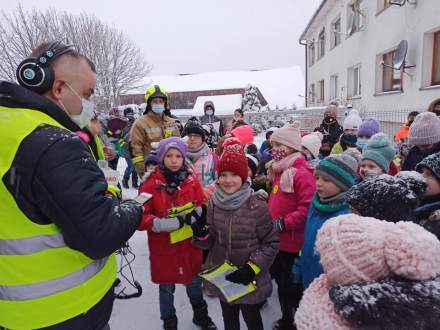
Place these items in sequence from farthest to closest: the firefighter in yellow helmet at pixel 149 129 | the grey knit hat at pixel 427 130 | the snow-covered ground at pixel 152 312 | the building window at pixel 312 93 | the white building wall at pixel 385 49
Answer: the building window at pixel 312 93, the white building wall at pixel 385 49, the firefighter in yellow helmet at pixel 149 129, the grey knit hat at pixel 427 130, the snow-covered ground at pixel 152 312


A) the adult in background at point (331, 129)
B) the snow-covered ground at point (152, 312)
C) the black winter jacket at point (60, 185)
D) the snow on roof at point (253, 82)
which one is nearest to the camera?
the black winter jacket at point (60, 185)

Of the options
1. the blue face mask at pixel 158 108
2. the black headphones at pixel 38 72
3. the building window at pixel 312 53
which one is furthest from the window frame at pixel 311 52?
the black headphones at pixel 38 72

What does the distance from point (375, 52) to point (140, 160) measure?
27.4 ft

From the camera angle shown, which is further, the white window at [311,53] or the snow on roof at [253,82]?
the snow on roof at [253,82]

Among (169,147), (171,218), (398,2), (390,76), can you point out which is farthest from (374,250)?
(390,76)

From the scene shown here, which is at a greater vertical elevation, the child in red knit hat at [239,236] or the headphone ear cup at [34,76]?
the headphone ear cup at [34,76]

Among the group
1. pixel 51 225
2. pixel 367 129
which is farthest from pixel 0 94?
pixel 367 129

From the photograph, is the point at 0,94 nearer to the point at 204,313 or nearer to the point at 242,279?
the point at 242,279

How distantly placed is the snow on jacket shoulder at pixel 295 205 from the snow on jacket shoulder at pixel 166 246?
70 centimetres

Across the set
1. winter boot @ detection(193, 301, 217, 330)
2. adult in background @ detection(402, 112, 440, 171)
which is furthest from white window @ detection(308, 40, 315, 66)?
winter boot @ detection(193, 301, 217, 330)

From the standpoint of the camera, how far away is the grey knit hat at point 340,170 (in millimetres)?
1945

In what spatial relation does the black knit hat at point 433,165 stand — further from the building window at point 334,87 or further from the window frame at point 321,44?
the window frame at point 321,44

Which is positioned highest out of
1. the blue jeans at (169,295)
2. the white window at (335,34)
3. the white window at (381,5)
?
the white window at (335,34)

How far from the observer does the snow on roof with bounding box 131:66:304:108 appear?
29688 mm
